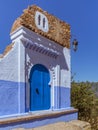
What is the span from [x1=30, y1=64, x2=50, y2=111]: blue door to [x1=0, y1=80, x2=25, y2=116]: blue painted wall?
27.2 inches

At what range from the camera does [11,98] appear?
6359mm

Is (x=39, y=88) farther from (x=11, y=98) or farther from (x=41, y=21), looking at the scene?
(x=41, y=21)

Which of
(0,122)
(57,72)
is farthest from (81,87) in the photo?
(0,122)

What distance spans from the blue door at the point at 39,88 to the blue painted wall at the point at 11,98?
691 millimetres

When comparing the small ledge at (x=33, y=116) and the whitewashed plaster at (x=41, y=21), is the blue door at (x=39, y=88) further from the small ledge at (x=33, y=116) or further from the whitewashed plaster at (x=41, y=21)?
the whitewashed plaster at (x=41, y=21)

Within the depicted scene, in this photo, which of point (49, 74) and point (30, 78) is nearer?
point (30, 78)

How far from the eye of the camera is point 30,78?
7.36 m

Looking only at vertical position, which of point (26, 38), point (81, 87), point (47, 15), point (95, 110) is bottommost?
point (95, 110)

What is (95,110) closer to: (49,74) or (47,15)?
(49,74)

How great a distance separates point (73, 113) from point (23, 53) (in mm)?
4161

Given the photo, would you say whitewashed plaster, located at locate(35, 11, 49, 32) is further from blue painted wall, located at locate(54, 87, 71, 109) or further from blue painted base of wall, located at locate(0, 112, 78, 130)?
blue painted base of wall, located at locate(0, 112, 78, 130)

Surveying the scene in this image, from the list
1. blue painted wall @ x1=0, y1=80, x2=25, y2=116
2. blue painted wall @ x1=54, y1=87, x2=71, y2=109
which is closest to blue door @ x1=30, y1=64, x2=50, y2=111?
blue painted wall @ x1=54, y1=87, x2=71, y2=109

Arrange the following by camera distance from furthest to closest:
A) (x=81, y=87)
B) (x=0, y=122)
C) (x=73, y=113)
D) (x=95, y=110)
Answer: (x=95, y=110) → (x=81, y=87) → (x=73, y=113) → (x=0, y=122)

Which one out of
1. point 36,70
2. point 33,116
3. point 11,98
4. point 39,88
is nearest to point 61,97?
point 39,88
